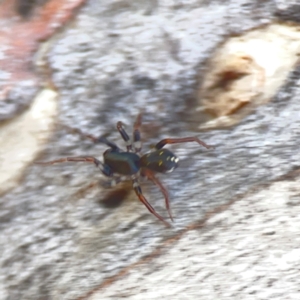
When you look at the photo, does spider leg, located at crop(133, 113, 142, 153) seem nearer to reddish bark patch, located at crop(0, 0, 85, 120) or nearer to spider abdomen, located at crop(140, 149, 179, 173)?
spider abdomen, located at crop(140, 149, 179, 173)

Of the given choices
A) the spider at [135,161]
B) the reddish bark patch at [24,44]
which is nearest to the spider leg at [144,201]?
the spider at [135,161]

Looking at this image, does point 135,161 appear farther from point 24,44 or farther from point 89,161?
point 24,44

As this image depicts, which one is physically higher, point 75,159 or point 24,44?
point 24,44

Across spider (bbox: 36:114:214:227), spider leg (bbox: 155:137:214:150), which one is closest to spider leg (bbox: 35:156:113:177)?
spider (bbox: 36:114:214:227)

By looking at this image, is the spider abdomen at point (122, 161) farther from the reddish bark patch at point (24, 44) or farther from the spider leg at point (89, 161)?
the reddish bark patch at point (24, 44)

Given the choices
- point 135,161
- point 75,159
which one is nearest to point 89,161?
point 75,159

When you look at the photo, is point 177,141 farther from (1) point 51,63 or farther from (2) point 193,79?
(1) point 51,63

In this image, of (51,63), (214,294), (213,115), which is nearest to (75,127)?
(51,63)
